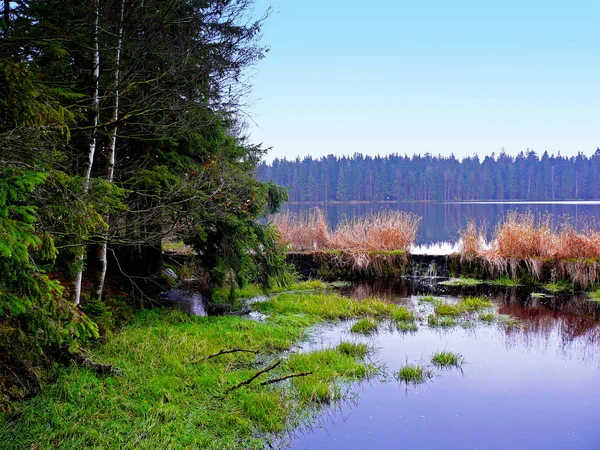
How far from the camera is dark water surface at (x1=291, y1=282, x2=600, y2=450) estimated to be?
4.16m

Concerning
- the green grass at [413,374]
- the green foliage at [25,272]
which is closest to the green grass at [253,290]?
the green grass at [413,374]

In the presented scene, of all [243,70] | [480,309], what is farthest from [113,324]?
[480,309]

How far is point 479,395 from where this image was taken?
5020mm

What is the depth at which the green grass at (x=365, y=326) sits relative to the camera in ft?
Result: 24.2

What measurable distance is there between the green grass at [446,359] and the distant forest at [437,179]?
73306 mm

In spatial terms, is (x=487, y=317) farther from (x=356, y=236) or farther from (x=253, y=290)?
(x=356, y=236)

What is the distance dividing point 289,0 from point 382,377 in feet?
16.4

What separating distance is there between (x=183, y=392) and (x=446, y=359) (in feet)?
10.9

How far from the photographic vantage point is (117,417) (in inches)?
152

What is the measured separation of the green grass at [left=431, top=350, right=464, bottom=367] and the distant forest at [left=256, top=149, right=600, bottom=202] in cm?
7331

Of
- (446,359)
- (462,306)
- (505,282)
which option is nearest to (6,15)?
(446,359)

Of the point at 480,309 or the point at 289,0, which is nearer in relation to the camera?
the point at 289,0

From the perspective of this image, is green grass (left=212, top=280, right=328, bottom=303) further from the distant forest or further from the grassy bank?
the distant forest

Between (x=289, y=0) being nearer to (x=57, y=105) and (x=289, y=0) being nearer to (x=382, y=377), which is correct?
(x=57, y=105)
